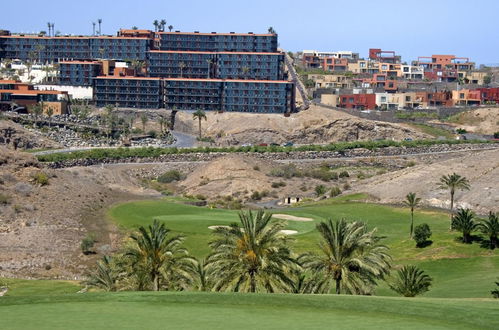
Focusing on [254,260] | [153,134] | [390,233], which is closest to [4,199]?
[390,233]

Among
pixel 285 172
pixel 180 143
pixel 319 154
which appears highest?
pixel 180 143

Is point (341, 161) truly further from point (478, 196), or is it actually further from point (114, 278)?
point (114, 278)

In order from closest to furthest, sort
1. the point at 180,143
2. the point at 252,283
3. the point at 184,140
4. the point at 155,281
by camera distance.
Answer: the point at 252,283 < the point at 155,281 < the point at 180,143 < the point at 184,140

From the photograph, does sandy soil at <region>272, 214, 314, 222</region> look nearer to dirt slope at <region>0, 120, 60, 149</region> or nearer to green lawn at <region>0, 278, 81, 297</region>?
green lawn at <region>0, 278, 81, 297</region>

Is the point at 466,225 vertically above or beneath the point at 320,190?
beneath

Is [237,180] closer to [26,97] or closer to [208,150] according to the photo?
[208,150]

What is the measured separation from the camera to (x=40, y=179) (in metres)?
93.7

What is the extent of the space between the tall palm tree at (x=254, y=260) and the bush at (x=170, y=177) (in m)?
82.2

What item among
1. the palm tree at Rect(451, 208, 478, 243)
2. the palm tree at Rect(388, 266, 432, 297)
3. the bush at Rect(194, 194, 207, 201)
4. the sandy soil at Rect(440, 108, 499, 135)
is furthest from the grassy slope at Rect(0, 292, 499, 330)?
the sandy soil at Rect(440, 108, 499, 135)

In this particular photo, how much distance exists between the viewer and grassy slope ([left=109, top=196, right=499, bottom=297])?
61128mm

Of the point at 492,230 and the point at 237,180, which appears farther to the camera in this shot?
the point at 237,180

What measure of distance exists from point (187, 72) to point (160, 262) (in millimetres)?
132014

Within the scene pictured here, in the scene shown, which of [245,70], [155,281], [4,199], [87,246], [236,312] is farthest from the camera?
[245,70]

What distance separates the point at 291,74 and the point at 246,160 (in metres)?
70.5
